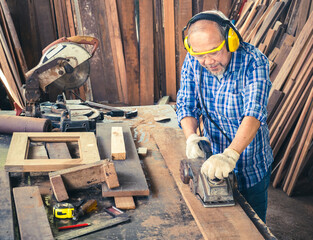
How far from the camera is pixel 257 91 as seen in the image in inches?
70.1

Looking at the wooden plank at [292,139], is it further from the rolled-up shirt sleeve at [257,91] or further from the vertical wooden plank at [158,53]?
the vertical wooden plank at [158,53]

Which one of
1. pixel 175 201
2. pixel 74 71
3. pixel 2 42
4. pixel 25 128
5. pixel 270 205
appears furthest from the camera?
pixel 2 42

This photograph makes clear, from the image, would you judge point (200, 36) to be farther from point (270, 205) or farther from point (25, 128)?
point (270, 205)

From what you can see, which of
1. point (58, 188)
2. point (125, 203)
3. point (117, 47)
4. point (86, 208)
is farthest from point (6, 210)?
point (117, 47)

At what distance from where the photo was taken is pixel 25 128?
2.32m

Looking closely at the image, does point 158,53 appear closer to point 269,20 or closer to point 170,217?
point 269,20

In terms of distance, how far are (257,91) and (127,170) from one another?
85 cm

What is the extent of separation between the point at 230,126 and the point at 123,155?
0.69m

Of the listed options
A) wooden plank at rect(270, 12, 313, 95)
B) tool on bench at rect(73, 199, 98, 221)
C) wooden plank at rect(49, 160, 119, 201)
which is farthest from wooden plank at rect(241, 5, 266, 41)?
tool on bench at rect(73, 199, 98, 221)

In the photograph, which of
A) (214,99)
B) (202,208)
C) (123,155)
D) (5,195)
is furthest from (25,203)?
(214,99)

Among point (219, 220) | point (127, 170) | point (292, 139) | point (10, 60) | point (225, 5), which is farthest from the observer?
point (225, 5)

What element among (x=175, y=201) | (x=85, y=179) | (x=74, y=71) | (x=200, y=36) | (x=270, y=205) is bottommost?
(x=270, y=205)

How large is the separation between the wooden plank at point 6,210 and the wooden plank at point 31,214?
0.03 meters

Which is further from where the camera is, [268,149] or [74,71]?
[74,71]
